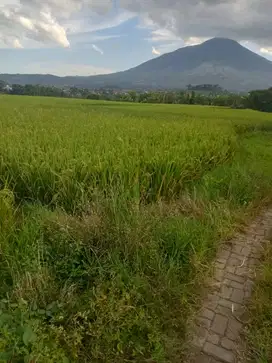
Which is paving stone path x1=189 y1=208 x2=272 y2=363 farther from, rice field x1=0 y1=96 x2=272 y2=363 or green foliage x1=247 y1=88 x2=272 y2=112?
green foliage x1=247 y1=88 x2=272 y2=112

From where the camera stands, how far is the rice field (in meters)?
1.88

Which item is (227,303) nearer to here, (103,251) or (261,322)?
(261,322)

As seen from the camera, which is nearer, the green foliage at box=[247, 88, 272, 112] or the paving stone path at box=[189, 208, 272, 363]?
the paving stone path at box=[189, 208, 272, 363]

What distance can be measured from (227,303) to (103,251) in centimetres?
116

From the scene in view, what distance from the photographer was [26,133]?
6246mm

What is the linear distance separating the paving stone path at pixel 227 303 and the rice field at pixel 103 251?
0.13m

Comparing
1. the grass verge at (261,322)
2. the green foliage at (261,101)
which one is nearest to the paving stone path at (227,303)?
the grass verge at (261,322)

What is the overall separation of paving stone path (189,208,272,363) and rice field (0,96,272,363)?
0.13m

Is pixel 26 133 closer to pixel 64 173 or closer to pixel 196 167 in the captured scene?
pixel 64 173

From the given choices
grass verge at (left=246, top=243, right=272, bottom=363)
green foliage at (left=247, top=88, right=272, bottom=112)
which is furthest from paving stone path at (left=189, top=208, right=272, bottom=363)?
green foliage at (left=247, top=88, right=272, bottom=112)

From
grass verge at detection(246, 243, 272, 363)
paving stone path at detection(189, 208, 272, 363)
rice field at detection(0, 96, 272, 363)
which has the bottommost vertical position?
paving stone path at detection(189, 208, 272, 363)

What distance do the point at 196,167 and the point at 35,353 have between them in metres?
4.30

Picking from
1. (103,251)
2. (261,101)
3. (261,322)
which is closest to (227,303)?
(261,322)

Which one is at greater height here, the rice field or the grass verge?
the rice field
